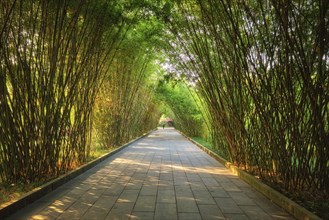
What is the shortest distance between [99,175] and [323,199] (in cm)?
311

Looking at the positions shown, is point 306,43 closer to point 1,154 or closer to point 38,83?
point 38,83

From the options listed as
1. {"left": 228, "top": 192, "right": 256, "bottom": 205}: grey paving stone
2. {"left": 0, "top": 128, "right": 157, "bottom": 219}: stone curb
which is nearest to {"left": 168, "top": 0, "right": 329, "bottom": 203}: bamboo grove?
{"left": 228, "top": 192, "right": 256, "bottom": 205}: grey paving stone

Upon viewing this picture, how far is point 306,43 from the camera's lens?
143 inches

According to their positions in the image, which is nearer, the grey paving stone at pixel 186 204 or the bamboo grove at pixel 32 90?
the grey paving stone at pixel 186 204

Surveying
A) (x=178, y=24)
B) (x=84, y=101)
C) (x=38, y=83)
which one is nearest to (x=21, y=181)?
(x=38, y=83)

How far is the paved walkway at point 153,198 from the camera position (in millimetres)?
3064

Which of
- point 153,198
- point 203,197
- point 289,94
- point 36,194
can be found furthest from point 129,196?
point 289,94

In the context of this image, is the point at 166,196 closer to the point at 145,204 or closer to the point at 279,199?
the point at 145,204

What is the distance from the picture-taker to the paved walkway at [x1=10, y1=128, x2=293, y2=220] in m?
3.06

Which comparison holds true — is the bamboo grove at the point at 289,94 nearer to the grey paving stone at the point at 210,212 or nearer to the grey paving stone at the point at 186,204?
the grey paving stone at the point at 210,212

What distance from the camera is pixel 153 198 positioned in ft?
12.0

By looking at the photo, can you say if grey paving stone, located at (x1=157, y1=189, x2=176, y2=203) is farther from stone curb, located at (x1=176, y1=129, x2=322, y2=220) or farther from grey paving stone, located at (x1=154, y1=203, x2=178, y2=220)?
stone curb, located at (x1=176, y1=129, x2=322, y2=220)

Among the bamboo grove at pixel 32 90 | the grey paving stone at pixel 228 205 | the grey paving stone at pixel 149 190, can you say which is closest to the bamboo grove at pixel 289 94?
the grey paving stone at pixel 228 205

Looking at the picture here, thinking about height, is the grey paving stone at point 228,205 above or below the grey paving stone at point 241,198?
below
